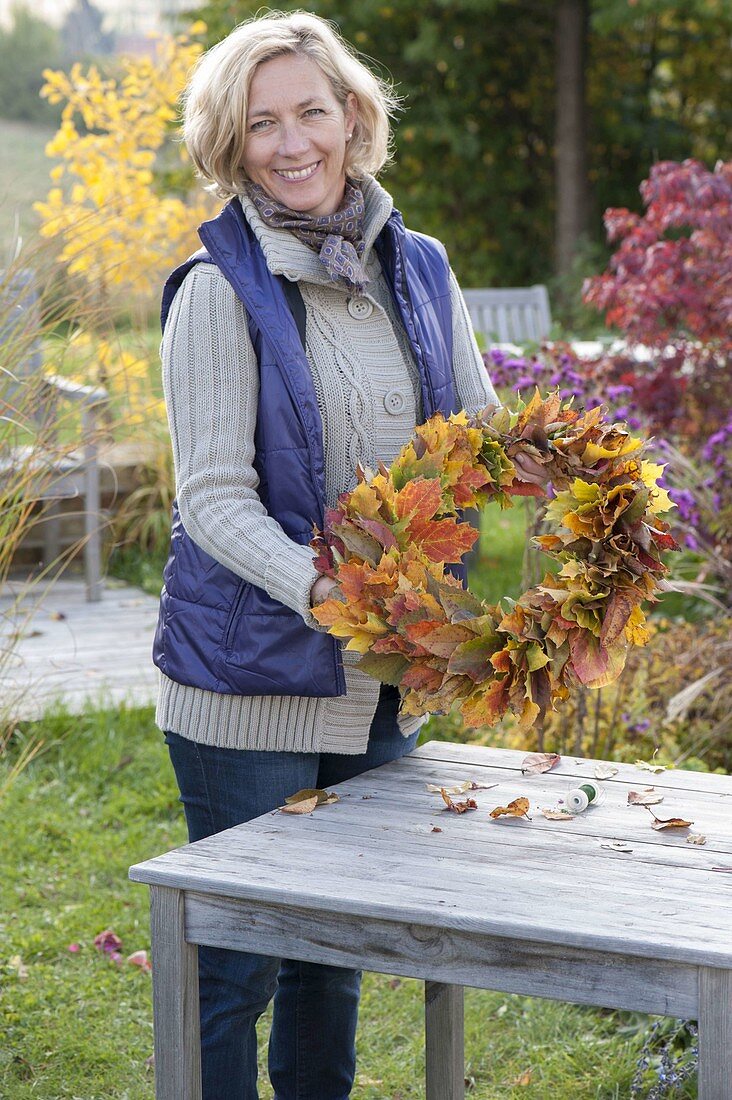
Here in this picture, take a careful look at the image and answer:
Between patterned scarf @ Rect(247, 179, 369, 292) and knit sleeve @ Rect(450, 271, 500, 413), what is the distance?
23cm

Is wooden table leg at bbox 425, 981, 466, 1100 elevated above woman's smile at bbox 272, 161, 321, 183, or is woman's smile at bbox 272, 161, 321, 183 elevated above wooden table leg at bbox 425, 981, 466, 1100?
woman's smile at bbox 272, 161, 321, 183

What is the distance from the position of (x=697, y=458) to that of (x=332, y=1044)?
349 centimetres

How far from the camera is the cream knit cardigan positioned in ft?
7.09

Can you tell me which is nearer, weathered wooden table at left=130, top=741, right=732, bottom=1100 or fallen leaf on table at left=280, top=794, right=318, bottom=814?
weathered wooden table at left=130, top=741, right=732, bottom=1100

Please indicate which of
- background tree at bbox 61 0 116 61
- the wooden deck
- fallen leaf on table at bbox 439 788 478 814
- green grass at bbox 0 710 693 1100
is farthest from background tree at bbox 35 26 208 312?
background tree at bbox 61 0 116 61

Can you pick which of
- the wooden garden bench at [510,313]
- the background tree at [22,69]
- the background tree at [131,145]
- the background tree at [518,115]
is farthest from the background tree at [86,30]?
the background tree at [131,145]

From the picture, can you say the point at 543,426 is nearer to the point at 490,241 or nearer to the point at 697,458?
the point at 697,458

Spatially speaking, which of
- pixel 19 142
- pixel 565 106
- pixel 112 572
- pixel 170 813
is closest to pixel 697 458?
pixel 170 813

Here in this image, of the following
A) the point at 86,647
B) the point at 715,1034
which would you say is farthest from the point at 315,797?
the point at 86,647

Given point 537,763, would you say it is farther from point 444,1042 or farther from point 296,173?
point 296,173

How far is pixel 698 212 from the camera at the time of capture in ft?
19.3

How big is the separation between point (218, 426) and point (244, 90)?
0.56 m

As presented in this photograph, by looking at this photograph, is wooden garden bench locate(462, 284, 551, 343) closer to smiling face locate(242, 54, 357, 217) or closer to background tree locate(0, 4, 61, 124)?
smiling face locate(242, 54, 357, 217)

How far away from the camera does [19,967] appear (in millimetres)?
3453
